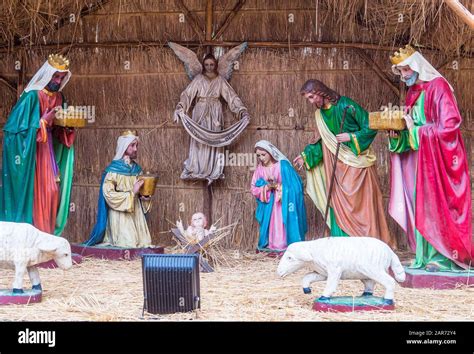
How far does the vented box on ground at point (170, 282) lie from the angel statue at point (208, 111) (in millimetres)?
3992

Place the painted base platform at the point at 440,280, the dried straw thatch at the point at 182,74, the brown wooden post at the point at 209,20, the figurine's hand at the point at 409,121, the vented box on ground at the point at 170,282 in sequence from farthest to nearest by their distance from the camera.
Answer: the brown wooden post at the point at 209,20, the dried straw thatch at the point at 182,74, the figurine's hand at the point at 409,121, the painted base platform at the point at 440,280, the vented box on ground at the point at 170,282

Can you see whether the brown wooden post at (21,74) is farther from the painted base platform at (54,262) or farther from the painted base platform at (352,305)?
the painted base platform at (352,305)

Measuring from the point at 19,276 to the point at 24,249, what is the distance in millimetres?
240

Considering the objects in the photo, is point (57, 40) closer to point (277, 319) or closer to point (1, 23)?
point (1, 23)

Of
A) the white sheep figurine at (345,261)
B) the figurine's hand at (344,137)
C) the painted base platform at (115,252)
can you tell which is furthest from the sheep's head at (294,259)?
the painted base platform at (115,252)

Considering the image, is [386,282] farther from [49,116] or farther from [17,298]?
[49,116]

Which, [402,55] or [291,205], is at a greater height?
[402,55]

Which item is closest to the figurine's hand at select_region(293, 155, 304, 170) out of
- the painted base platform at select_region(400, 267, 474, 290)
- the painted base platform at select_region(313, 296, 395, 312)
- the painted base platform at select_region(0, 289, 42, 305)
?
the painted base platform at select_region(400, 267, 474, 290)

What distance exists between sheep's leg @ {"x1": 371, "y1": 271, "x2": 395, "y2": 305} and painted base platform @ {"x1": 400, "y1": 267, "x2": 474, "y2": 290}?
A: 4.35 ft

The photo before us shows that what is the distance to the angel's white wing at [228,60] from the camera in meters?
11.5

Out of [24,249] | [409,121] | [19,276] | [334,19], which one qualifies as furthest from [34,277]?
[334,19]

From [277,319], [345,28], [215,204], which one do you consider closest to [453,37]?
[345,28]

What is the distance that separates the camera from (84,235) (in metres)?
12.0

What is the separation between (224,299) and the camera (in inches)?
335
